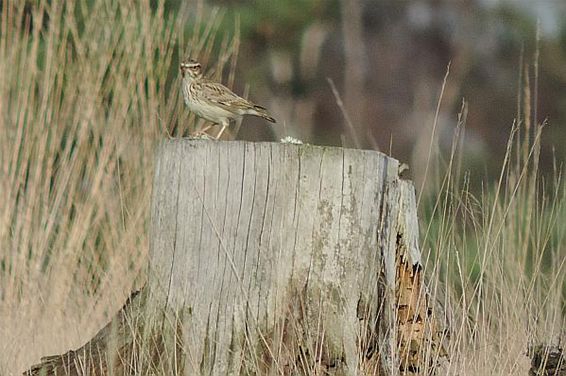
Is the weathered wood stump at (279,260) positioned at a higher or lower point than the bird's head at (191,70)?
lower

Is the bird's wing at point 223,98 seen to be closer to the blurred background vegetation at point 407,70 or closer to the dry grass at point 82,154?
the dry grass at point 82,154

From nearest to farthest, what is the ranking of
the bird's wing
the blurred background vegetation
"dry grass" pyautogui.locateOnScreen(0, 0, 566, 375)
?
the bird's wing → "dry grass" pyautogui.locateOnScreen(0, 0, 566, 375) → the blurred background vegetation

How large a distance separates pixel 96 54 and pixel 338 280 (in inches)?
120

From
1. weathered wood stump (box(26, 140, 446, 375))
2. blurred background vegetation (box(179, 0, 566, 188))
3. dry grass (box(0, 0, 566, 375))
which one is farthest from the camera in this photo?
blurred background vegetation (box(179, 0, 566, 188))

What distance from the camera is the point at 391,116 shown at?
22875mm

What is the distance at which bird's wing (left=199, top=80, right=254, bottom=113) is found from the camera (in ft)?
16.6

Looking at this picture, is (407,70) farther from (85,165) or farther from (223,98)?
(223,98)

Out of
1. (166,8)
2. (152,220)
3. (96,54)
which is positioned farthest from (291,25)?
(152,220)

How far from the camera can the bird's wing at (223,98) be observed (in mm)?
5059

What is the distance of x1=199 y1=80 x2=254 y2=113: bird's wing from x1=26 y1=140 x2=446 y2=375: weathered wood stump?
956 mm

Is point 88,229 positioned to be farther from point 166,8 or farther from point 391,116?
point 391,116

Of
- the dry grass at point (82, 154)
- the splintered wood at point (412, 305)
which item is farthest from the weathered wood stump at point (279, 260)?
the dry grass at point (82, 154)

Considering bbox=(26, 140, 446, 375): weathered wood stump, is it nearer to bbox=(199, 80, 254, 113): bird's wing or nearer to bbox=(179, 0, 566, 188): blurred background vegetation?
bbox=(199, 80, 254, 113): bird's wing

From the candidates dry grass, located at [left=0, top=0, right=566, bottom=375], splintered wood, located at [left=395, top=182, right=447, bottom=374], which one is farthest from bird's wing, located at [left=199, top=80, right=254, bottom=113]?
dry grass, located at [left=0, top=0, right=566, bottom=375]
